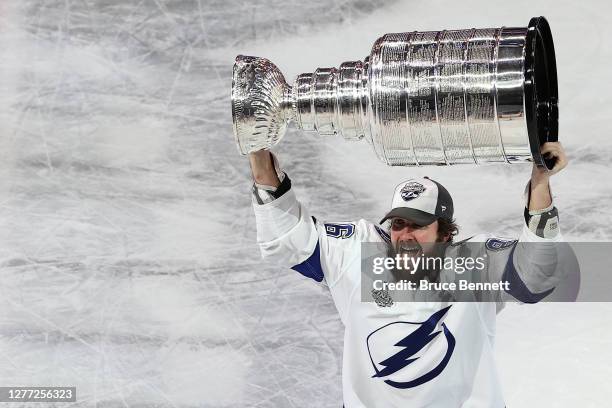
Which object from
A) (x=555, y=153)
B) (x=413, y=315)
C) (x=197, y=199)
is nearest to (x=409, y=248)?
(x=413, y=315)

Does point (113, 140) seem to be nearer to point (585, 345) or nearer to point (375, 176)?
point (375, 176)

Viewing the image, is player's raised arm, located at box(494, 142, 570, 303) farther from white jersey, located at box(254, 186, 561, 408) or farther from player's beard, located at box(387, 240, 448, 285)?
player's beard, located at box(387, 240, 448, 285)

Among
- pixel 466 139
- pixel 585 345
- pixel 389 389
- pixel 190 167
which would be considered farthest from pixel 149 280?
pixel 466 139

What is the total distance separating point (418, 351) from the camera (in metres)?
1.91

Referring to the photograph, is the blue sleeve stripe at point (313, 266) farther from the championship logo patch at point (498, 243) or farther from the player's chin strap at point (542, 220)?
the player's chin strap at point (542, 220)

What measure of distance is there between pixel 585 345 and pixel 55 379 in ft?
5.00

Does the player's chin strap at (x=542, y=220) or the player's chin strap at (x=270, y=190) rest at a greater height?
the player's chin strap at (x=270, y=190)

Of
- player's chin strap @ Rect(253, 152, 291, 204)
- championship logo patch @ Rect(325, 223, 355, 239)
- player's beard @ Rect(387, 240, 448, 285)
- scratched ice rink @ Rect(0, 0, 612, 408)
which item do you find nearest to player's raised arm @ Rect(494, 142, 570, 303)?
player's beard @ Rect(387, 240, 448, 285)

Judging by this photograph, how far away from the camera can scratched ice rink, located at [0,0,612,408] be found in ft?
8.59

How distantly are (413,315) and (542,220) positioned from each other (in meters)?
0.37

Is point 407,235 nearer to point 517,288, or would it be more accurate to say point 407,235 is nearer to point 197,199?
point 517,288

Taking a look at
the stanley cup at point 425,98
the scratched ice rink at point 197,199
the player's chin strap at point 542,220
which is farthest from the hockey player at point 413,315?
the scratched ice rink at point 197,199

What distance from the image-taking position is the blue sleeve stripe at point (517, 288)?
73.5 inches

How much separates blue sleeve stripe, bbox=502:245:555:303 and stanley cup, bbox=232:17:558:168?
36cm
